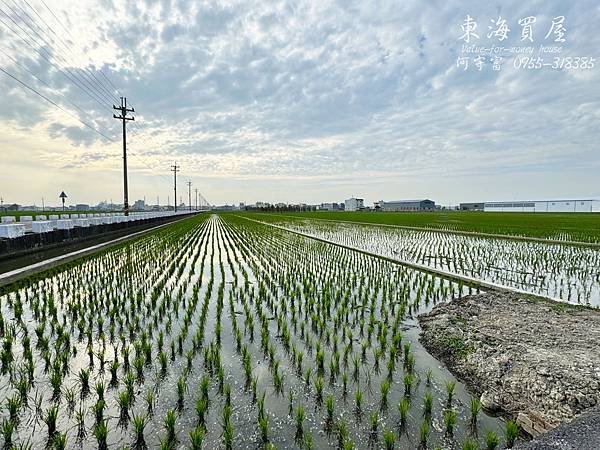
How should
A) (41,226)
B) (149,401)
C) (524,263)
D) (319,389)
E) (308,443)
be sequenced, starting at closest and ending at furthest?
(308,443) < (149,401) < (319,389) < (524,263) < (41,226)

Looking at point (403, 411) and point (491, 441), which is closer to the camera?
point (491, 441)

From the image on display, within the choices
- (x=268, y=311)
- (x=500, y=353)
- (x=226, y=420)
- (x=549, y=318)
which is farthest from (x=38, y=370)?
(x=549, y=318)

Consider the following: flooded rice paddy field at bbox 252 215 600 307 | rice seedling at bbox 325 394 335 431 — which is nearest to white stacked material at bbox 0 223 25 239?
rice seedling at bbox 325 394 335 431

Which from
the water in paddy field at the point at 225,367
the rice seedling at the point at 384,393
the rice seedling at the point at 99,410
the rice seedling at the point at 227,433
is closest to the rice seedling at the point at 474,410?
the water in paddy field at the point at 225,367

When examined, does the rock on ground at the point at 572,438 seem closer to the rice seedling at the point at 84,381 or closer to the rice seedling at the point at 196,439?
the rice seedling at the point at 196,439

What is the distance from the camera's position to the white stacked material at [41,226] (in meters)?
10.8

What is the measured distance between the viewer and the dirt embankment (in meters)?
3.25

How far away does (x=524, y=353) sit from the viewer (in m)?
4.18

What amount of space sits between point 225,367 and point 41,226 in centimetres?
1070

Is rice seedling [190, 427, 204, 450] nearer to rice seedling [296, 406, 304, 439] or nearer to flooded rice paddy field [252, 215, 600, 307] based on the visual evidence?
rice seedling [296, 406, 304, 439]

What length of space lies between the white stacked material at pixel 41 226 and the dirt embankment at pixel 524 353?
12166mm

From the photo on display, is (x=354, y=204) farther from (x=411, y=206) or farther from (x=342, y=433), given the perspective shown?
(x=342, y=433)

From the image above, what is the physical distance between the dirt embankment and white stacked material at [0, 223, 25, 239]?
36.5ft

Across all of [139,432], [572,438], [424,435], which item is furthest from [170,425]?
[572,438]
